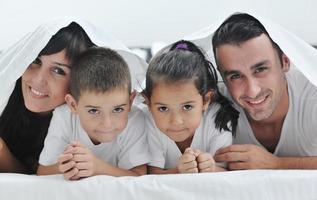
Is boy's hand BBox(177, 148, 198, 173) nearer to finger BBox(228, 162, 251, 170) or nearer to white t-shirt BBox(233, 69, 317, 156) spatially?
finger BBox(228, 162, 251, 170)

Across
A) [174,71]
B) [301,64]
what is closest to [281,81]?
[301,64]

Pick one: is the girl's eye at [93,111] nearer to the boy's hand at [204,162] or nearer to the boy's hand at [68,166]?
the boy's hand at [68,166]

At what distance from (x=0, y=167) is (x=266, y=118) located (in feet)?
1.83

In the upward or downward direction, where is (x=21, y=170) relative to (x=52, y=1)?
downward

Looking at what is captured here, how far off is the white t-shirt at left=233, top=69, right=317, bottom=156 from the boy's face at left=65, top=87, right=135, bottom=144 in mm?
275

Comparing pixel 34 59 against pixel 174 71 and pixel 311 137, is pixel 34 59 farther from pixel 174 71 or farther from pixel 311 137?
pixel 311 137

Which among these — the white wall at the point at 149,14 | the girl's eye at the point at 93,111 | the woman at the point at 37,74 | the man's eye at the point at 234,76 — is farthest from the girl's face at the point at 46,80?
the white wall at the point at 149,14

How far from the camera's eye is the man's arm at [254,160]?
37.6 inches

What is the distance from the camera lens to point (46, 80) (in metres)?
1.02

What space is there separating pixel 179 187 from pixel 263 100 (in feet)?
1.00

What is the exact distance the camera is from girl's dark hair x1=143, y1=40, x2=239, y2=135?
0.94 m

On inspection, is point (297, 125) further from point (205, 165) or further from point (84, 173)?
point (84, 173)

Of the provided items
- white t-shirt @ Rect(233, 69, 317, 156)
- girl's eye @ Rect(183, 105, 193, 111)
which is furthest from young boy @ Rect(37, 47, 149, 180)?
white t-shirt @ Rect(233, 69, 317, 156)

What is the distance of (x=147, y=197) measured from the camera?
82 cm
